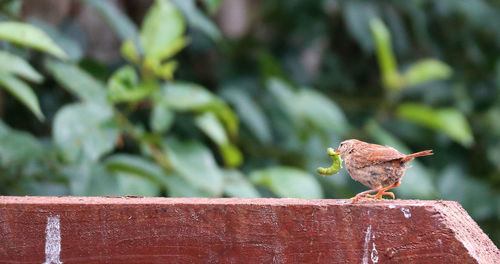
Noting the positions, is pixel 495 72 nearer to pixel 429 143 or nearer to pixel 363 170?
pixel 429 143

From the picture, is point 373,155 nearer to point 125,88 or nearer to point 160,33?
point 125,88

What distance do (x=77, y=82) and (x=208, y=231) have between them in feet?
6.17

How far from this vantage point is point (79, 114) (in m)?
2.67

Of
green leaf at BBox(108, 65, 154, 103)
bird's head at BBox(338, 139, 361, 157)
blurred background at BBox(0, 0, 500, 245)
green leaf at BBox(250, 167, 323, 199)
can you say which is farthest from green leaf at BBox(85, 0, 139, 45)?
bird's head at BBox(338, 139, 361, 157)

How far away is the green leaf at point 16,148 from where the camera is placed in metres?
2.58

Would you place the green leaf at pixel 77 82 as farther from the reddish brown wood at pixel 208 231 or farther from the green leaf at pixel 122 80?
the reddish brown wood at pixel 208 231

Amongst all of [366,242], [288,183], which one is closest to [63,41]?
[288,183]

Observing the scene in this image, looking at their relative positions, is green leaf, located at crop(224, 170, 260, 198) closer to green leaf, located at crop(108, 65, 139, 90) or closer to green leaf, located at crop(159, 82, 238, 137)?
green leaf, located at crop(159, 82, 238, 137)

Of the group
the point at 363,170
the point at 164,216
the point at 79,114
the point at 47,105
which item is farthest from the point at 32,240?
the point at 47,105

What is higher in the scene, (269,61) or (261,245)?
(269,61)

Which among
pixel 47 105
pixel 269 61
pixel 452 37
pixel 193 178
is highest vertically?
pixel 452 37

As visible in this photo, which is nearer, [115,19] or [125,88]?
[125,88]

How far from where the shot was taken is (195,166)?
2.89 meters

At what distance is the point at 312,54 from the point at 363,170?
13.5 feet
